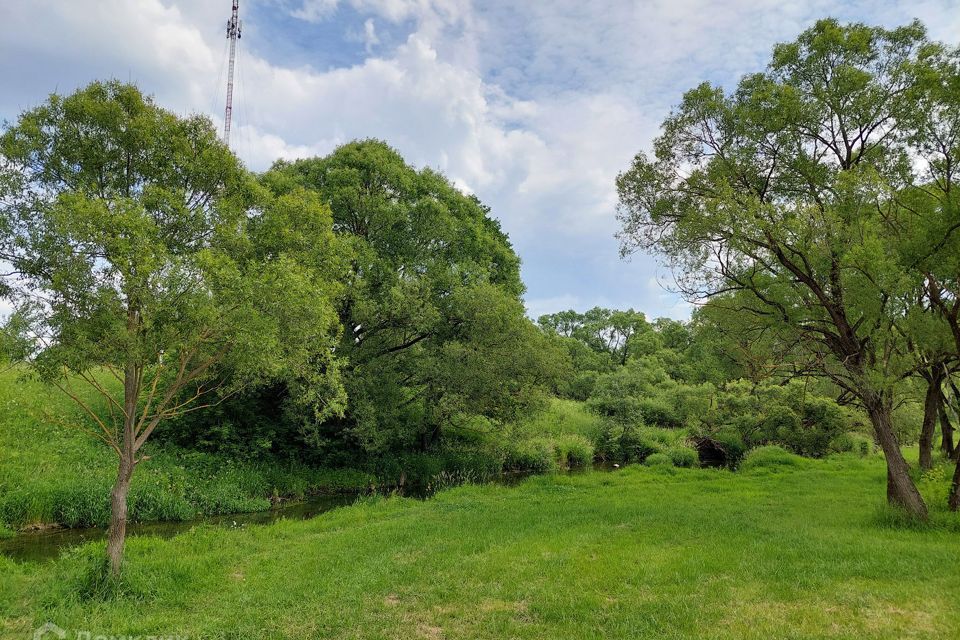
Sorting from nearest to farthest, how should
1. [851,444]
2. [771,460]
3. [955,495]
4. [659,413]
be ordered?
[955,495]
[771,460]
[851,444]
[659,413]

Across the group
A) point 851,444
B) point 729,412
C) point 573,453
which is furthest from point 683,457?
point 851,444

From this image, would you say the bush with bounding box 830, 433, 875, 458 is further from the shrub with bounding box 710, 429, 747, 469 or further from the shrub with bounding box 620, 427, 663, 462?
the shrub with bounding box 620, 427, 663, 462

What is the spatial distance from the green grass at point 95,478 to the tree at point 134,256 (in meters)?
5.11

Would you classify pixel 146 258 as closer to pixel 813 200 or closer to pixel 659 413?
pixel 813 200

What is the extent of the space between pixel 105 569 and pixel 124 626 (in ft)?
5.95

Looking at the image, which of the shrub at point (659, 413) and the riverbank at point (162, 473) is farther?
the shrub at point (659, 413)

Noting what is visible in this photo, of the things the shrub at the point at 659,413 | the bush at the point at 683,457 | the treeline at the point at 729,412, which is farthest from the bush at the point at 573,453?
the shrub at the point at 659,413

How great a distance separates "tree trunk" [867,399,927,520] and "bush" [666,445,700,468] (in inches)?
557

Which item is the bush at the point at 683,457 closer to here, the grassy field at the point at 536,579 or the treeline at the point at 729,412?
the treeline at the point at 729,412

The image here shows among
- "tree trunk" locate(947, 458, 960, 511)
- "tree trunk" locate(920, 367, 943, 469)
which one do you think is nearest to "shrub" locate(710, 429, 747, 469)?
"tree trunk" locate(920, 367, 943, 469)

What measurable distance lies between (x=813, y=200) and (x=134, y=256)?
1488 centimetres

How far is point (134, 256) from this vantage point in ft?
25.0

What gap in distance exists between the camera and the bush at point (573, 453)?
29.1 meters

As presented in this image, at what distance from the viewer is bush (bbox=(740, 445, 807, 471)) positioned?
23.0m
